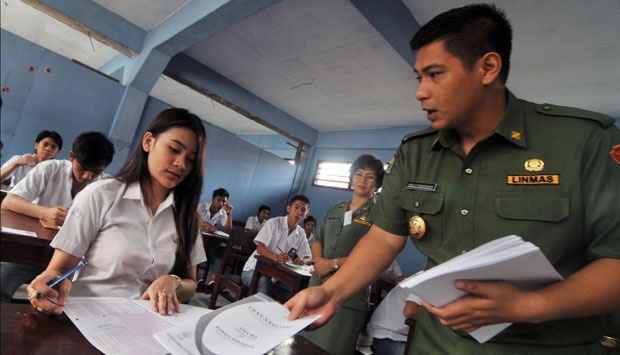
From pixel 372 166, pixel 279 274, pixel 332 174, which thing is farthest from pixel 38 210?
pixel 332 174

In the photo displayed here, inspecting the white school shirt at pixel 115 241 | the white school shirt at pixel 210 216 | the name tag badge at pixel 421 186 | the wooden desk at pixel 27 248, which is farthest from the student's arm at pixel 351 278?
the white school shirt at pixel 210 216

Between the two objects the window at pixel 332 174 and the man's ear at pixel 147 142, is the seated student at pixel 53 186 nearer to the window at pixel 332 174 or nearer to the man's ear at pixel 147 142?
the man's ear at pixel 147 142

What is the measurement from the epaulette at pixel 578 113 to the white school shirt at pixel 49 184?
2.15 meters

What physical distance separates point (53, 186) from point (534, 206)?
245 centimetres

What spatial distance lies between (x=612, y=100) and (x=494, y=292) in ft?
16.4

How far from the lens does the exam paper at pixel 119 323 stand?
2.20 ft

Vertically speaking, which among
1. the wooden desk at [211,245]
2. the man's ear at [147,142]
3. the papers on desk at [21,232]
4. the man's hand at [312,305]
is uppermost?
the man's ear at [147,142]

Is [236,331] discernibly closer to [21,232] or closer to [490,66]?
[490,66]

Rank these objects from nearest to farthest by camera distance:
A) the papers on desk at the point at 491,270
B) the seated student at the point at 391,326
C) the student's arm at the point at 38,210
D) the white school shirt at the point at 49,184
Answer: the papers on desk at the point at 491,270 → the student's arm at the point at 38,210 → the white school shirt at the point at 49,184 → the seated student at the point at 391,326

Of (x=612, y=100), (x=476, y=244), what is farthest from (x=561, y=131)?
(x=612, y=100)

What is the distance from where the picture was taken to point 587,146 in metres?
0.79

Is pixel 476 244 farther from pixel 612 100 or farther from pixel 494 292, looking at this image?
pixel 612 100

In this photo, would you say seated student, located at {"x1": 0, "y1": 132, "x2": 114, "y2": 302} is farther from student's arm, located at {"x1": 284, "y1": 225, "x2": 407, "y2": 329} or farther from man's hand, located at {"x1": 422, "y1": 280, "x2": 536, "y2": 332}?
man's hand, located at {"x1": 422, "y1": 280, "x2": 536, "y2": 332}

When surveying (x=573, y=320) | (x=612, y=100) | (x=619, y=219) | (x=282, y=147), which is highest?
(x=612, y=100)
